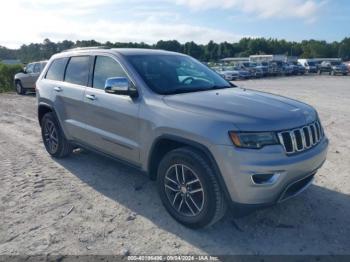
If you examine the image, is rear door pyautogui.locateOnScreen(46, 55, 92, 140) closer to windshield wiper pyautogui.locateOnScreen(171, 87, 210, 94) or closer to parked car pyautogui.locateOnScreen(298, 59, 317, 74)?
windshield wiper pyautogui.locateOnScreen(171, 87, 210, 94)

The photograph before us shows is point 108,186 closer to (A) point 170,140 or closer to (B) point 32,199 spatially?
(B) point 32,199

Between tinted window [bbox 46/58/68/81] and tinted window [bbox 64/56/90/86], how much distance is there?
0.68 ft

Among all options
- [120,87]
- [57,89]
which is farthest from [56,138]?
[120,87]

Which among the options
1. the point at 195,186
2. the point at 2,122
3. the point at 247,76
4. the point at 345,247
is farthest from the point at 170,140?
the point at 247,76

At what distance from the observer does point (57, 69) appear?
5945 mm

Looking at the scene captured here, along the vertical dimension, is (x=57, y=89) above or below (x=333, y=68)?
above

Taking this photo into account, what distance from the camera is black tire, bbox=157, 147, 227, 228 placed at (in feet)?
11.1

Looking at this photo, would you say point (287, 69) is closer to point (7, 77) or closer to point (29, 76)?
point (7, 77)

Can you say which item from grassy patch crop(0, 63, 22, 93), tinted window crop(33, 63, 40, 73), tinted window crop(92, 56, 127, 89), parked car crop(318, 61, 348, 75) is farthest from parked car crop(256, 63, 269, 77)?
tinted window crop(92, 56, 127, 89)

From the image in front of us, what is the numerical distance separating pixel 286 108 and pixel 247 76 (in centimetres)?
3216

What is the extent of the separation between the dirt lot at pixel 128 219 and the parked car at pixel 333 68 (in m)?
39.1

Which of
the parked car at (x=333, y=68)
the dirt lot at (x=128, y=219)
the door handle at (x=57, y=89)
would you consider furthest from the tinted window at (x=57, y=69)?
the parked car at (x=333, y=68)

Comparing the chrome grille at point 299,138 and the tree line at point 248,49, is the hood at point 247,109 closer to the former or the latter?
the chrome grille at point 299,138

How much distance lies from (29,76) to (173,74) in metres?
15.5
